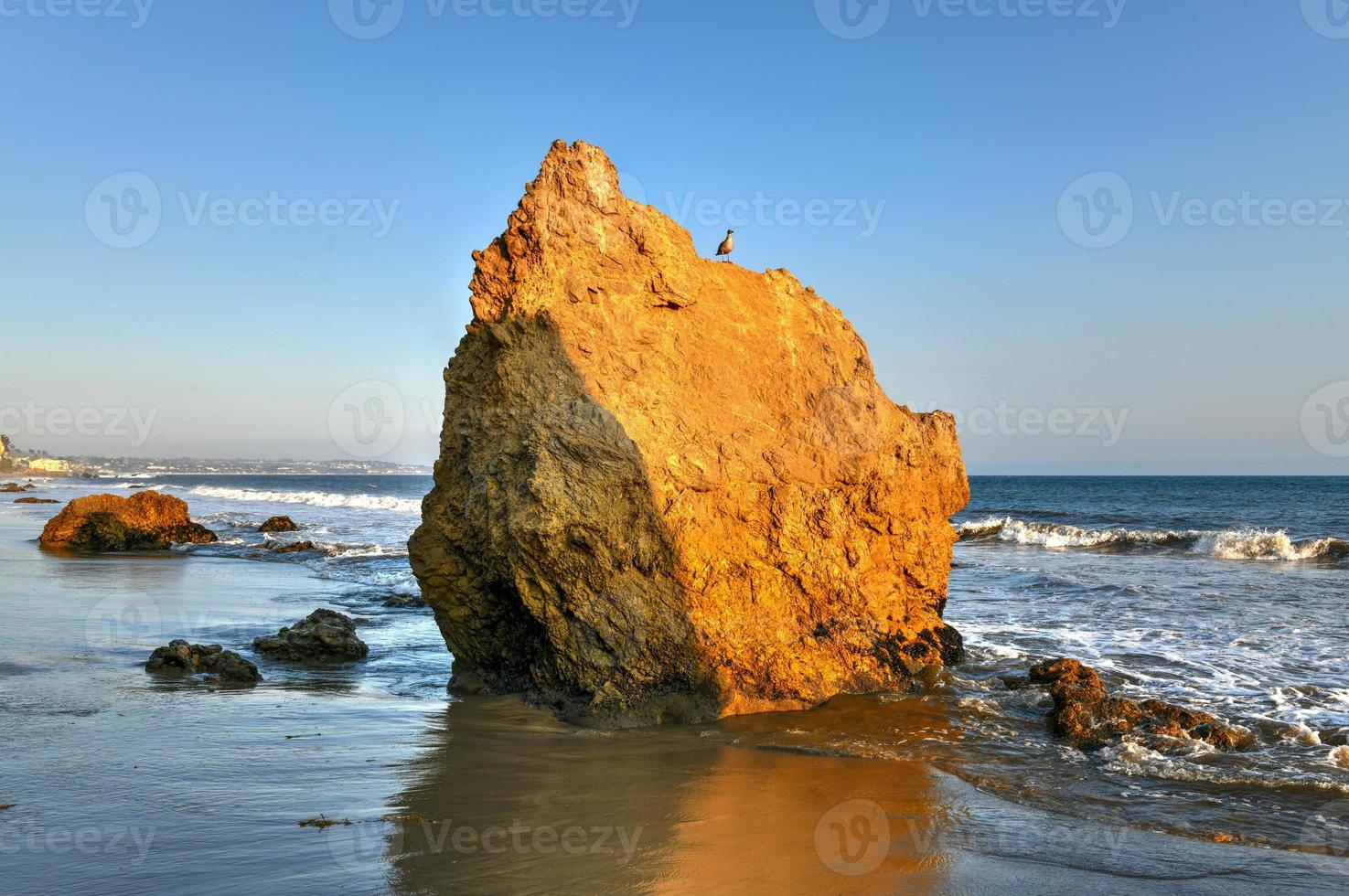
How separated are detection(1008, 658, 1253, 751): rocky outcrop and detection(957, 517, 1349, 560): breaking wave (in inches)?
722

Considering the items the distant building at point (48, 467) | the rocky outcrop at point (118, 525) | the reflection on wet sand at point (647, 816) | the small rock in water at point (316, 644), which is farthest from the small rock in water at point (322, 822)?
the distant building at point (48, 467)

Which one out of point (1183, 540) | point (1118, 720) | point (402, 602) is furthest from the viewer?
point (1183, 540)

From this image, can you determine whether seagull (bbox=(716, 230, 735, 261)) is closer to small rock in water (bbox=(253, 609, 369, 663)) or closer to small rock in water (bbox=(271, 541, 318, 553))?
small rock in water (bbox=(253, 609, 369, 663))

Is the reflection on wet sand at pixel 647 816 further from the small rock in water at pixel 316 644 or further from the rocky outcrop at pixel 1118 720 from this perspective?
the small rock in water at pixel 316 644

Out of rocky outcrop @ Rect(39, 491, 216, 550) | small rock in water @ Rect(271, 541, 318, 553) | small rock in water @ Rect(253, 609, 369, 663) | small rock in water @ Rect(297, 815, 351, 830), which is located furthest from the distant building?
small rock in water @ Rect(297, 815, 351, 830)

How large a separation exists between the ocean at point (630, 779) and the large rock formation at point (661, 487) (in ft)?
1.59

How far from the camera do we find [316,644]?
→ 31.7 feet

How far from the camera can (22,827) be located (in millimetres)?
4469

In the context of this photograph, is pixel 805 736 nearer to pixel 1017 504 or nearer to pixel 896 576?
pixel 896 576

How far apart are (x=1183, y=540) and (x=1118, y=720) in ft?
76.7

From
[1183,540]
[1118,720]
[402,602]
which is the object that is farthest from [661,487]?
[1183,540]

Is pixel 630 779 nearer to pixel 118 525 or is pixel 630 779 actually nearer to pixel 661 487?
pixel 661 487

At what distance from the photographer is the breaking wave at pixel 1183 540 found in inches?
914

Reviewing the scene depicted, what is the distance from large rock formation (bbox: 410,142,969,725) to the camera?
719 cm
